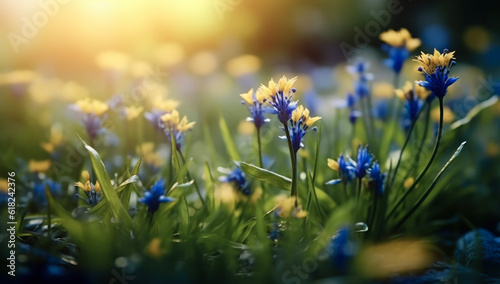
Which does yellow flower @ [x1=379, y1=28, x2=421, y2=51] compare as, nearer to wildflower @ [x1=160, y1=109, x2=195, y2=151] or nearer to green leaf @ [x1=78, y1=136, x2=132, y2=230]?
wildflower @ [x1=160, y1=109, x2=195, y2=151]

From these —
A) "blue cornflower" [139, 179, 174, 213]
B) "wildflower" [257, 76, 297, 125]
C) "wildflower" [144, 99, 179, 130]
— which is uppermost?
"wildflower" [144, 99, 179, 130]

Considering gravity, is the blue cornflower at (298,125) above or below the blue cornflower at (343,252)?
above

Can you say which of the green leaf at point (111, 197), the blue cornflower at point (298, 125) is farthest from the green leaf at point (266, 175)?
the green leaf at point (111, 197)

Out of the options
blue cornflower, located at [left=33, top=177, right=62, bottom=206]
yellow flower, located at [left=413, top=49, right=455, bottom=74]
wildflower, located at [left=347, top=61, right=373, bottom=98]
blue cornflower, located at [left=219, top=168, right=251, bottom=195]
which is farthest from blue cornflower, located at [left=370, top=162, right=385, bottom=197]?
blue cornflower, located at [left=33, top=177, right=62, bottom=206]

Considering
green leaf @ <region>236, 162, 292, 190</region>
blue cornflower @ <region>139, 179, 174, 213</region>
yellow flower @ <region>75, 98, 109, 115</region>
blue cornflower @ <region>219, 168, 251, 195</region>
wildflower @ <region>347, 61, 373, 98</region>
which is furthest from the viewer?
wildflower @ <region>347, 61, 373, 98</region>

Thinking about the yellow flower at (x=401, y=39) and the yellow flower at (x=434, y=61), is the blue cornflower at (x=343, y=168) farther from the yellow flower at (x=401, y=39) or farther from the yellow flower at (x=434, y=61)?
the yellow flower at (x=401, y=39)

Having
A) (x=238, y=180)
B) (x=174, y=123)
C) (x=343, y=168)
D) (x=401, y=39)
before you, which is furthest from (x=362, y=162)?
(x=401, y=39)
